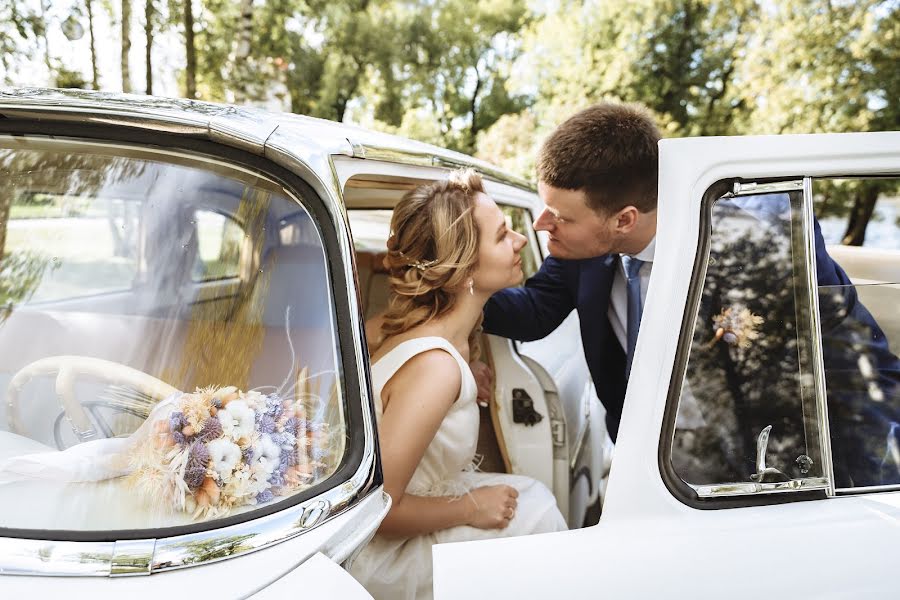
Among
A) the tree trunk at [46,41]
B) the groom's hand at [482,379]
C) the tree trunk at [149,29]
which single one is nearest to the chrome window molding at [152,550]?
the groom's hand at [482,379]

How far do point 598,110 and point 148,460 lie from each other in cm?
180

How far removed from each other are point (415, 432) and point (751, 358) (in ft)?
2.68

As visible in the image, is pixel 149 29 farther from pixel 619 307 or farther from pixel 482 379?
pixel 619 307

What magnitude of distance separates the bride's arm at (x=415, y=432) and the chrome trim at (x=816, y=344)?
2.99 feet

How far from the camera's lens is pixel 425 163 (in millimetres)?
2180

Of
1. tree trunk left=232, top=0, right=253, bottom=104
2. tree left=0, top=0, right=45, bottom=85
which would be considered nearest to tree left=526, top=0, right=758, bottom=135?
tree trunk left=232, top=0, right=253, bottom=104

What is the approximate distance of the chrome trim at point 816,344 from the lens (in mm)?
1465

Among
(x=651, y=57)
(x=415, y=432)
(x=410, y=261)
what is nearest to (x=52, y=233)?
(x=415, y=432)

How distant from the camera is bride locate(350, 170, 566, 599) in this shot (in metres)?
1.90

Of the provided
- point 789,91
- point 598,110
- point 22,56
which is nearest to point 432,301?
point 598,110

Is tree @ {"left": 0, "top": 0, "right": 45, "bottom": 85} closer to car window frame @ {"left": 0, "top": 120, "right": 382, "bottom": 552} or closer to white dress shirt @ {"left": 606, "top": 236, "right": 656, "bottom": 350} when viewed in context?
white dress shirt @ {"left": 606, "top": 236, "right": 656, "bottom": 350}

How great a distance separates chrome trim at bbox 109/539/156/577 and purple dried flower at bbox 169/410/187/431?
8.4 inches

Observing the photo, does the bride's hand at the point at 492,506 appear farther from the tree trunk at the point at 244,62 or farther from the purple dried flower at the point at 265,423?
the tree trunk at the point at 244,62

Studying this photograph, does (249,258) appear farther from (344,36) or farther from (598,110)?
(344,36)
